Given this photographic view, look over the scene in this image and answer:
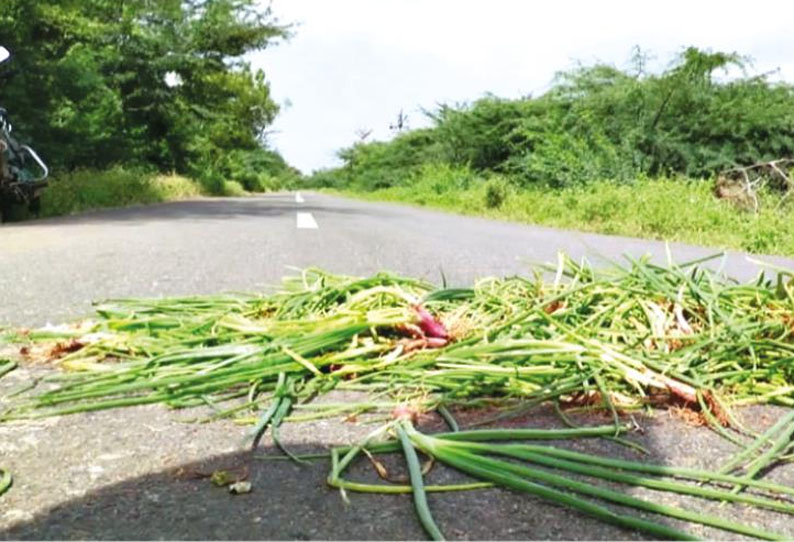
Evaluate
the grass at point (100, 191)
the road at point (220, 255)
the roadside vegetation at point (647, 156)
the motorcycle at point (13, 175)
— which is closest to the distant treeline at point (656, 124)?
the roadside vegetation at point (647, 156)

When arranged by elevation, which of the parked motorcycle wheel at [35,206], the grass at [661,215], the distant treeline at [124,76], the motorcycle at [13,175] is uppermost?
the distant treeline at [124,76]

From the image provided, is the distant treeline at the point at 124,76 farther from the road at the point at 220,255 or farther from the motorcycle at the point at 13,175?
the road at the point at 220,255

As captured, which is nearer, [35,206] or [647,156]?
[35,206]

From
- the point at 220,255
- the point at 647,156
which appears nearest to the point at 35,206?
the point at 220,255

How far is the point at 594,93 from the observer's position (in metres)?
13.9

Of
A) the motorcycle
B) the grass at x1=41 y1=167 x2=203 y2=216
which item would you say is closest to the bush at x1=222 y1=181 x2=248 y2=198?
the grass at x1=41 y1=167 x2=203 y2=216

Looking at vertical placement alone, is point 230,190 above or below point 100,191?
below

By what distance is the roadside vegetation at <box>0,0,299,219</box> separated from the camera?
10219 millimetres

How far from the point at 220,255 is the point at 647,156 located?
381 inches

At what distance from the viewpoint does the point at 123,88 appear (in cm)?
1791

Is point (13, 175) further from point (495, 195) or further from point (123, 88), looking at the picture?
point (123, 88)

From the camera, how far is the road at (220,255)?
3088mm

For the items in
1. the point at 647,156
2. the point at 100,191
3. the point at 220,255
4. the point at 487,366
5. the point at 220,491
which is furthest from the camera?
the point at 647,156

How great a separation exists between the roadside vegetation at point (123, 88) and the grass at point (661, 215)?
6300 millimetres
